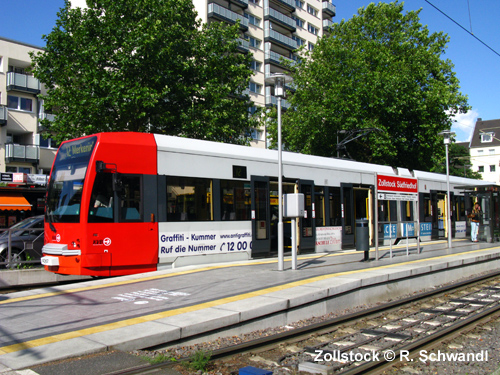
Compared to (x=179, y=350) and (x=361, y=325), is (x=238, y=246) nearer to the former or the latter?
(x=361, y=325)

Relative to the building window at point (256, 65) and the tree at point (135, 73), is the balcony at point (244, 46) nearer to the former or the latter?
the building window at point (256, 65)

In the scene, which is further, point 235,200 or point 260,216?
point 260,216

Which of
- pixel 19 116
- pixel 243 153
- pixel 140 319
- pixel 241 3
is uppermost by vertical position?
pixel 241 3

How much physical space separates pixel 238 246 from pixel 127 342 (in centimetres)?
735

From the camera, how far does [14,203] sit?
2088 cm

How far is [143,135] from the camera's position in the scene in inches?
432

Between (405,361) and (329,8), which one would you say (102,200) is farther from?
(329,8)

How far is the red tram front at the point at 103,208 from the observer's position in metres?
9.85

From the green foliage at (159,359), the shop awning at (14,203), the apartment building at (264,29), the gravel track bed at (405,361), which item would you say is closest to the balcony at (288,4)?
the apartment building at (264,29)

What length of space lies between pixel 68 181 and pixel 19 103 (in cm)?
2840

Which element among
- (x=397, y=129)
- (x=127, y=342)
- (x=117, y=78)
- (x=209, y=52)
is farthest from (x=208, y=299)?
(x=397, y=129)

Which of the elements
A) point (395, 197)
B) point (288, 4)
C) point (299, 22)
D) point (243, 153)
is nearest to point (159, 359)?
point (243, 153)

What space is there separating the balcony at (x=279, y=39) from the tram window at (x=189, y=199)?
143 ft

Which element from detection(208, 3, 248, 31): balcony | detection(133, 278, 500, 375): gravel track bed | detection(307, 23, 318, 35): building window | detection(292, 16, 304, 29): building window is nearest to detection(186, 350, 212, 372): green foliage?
detection(133, 278, 500, 375): gravel track bed
